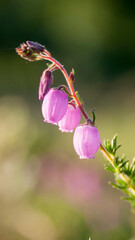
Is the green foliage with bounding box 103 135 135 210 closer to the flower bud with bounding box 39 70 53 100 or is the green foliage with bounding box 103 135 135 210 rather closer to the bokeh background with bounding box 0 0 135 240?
the flower bud with bounding box 39 70 53 100

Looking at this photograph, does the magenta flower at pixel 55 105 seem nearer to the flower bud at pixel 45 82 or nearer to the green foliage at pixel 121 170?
the flower bud at pixel 45 82

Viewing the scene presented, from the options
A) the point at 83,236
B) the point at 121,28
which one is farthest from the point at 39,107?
the point at 83,236

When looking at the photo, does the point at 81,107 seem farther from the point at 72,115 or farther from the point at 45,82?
the point at 45,82

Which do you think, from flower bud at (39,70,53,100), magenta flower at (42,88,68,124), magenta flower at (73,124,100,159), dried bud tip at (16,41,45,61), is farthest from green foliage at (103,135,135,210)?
dried bud tip at (16,41,45,61)

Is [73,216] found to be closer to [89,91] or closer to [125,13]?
[89,91]

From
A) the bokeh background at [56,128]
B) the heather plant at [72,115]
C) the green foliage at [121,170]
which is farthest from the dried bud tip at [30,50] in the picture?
the bokeh background at [56,128]

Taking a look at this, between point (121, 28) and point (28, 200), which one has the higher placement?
point (121, 28)
